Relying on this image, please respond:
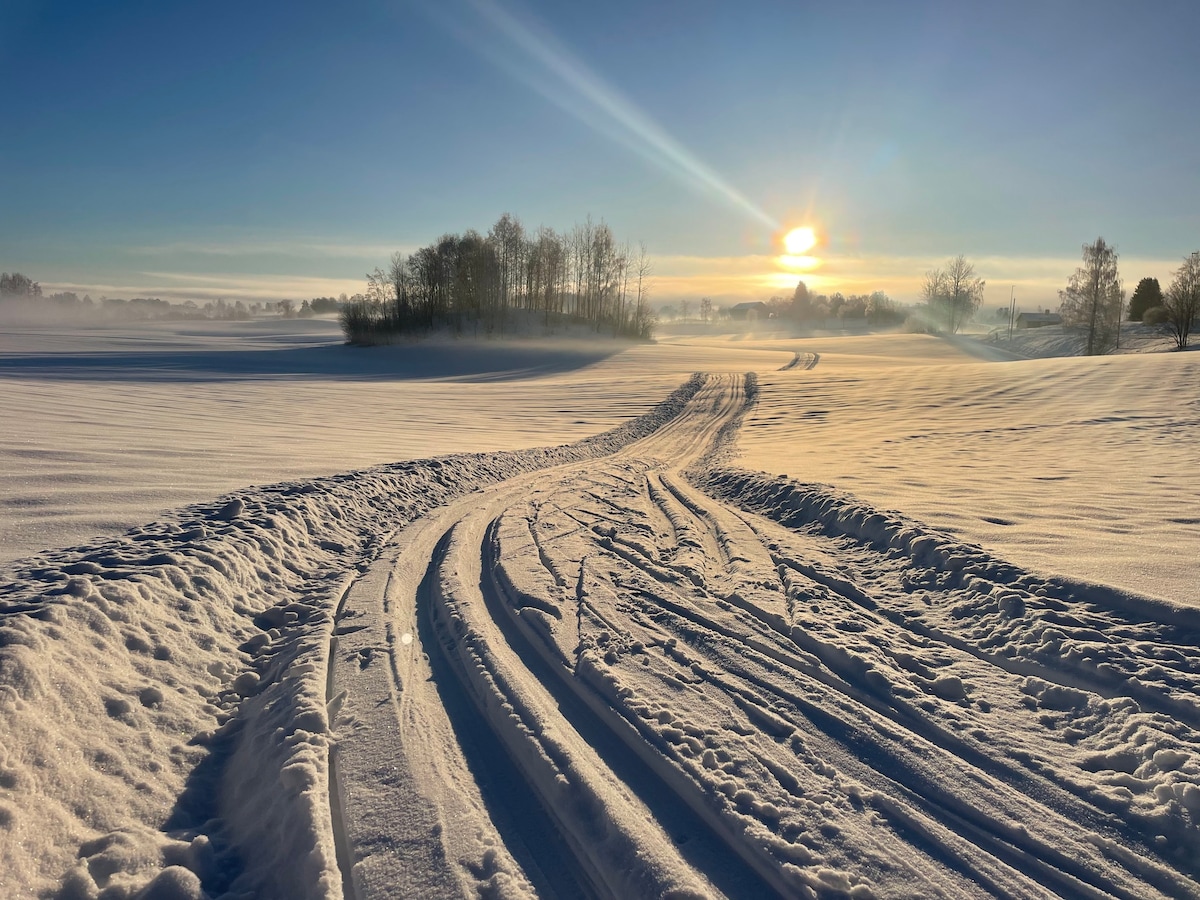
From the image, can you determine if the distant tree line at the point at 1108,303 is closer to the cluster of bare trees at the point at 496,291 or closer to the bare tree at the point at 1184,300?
the bare tree at the point at 1184,300

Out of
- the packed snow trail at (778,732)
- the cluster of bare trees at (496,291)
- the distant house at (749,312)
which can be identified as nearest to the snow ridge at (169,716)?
the packed snow trail at (778,732)

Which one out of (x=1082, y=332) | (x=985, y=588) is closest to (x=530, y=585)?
(x=985, y=588)

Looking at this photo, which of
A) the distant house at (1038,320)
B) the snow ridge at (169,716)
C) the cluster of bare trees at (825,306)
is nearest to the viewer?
the snow ridge at (169,716)

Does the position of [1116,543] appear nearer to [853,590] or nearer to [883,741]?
[853,590]

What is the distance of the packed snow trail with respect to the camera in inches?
101

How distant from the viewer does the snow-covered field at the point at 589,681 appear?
8.52 feet

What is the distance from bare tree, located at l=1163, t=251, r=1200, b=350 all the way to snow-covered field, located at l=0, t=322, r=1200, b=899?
4367cm

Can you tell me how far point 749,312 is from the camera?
13525 centimetres

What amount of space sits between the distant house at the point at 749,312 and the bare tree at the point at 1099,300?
77.2 metres

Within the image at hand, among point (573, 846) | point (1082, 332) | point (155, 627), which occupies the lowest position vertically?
point (573, 846)

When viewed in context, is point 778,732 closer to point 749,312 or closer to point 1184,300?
point 1184,300

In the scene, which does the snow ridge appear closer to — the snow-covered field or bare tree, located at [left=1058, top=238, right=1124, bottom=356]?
the snow-covered field

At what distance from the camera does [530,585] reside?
17.8ft

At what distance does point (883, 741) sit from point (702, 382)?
22831 millimetres
